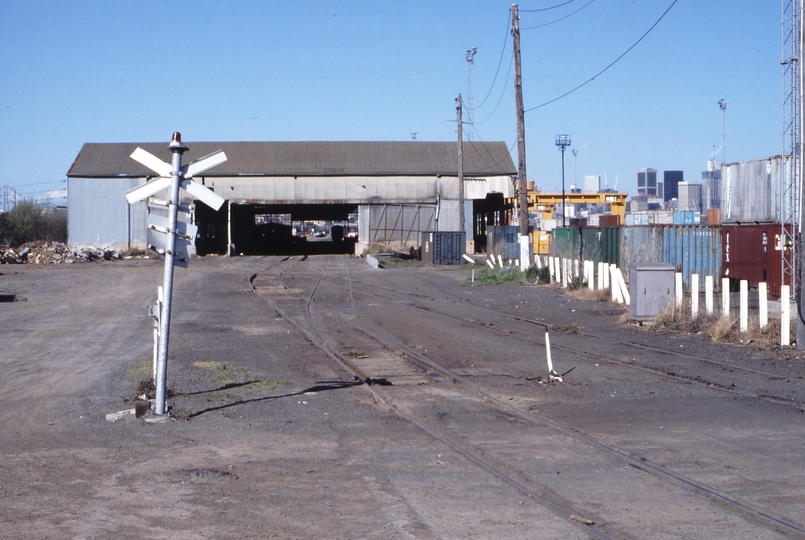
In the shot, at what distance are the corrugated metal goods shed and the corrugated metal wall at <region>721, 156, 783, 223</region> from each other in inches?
1142

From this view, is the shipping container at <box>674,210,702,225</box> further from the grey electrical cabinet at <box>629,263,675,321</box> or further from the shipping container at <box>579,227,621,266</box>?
the grey electrical cabinet at <box>629,263,675,321</box>

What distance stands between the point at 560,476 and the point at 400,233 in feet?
176

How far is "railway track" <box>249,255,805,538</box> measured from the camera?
19.9 feet

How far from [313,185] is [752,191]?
3798 centimetres

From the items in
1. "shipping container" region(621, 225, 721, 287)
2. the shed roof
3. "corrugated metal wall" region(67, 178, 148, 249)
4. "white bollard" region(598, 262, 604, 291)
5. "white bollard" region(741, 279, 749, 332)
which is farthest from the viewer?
the shed roof

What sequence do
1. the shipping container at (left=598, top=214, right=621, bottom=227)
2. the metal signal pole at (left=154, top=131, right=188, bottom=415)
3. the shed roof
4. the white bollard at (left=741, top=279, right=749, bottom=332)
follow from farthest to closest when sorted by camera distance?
the shed roof → the shipping container at (left=598, top=214, right=621, bottom=227) → the white bollard at (left=741, top=279, right=749, bottom=332) → the metal signal pole at (left=154, top=131, right=188, bottom=415)

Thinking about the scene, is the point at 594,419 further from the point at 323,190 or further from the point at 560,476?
the point at 323,190

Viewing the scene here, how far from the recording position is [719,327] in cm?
1530

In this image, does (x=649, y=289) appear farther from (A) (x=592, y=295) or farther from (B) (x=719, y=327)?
(A) (x=592, y=295)

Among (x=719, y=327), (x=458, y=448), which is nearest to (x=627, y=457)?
(x=458, y=448)

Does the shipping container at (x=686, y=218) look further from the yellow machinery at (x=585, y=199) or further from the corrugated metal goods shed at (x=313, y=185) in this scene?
the corrugated metal goods shed at (x=313, y=185)

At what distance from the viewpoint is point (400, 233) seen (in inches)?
2368

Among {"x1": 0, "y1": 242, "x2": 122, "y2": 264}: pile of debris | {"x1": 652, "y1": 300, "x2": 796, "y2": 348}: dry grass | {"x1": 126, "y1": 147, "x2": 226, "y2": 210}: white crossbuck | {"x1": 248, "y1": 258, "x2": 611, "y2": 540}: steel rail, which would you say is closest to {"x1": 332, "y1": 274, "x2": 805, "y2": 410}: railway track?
{"x1": 652, "y1": 300, "x2": 796, "y2": 348}: dry grass

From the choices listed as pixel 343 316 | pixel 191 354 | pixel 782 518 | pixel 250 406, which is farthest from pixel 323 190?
pixel 782 518
